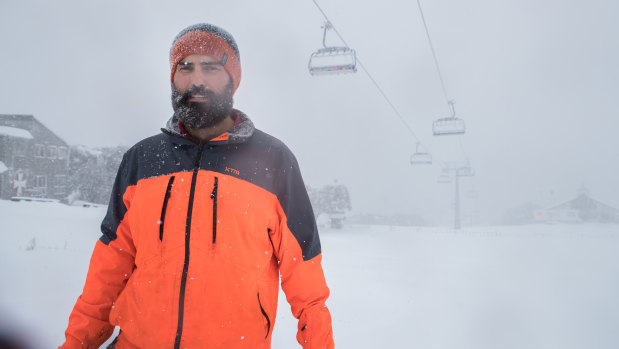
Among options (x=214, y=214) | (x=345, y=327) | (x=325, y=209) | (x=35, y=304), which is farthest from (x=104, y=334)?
(x=325, y=209)

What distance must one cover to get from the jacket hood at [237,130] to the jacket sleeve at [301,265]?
318 mm

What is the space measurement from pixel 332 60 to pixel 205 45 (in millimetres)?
6376

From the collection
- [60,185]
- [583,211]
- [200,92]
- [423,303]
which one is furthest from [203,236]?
[583,211]

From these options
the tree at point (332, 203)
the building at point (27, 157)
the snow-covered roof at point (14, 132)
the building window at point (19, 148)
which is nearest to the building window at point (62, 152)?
the building at point (27, 157)

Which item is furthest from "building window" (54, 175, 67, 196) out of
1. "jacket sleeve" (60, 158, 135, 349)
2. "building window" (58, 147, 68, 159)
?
"jacket sleeve" (60, 158, 135, 349)

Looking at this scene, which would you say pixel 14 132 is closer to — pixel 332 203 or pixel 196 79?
pixel 332 203

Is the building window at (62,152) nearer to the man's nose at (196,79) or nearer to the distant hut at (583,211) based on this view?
the man's nose at (196,79)

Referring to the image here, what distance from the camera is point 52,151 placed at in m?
27.0

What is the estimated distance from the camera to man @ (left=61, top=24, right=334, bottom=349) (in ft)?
5.04

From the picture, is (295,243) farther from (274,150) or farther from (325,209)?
(325,209)

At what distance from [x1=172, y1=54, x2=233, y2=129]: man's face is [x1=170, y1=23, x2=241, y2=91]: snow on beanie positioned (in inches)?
1.4

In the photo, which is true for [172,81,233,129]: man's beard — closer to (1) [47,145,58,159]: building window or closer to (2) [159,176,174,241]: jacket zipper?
(2) [159,176,174,241]: jacket zipper

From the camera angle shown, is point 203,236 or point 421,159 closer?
point 203,236

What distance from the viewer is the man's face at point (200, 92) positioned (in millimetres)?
1778
